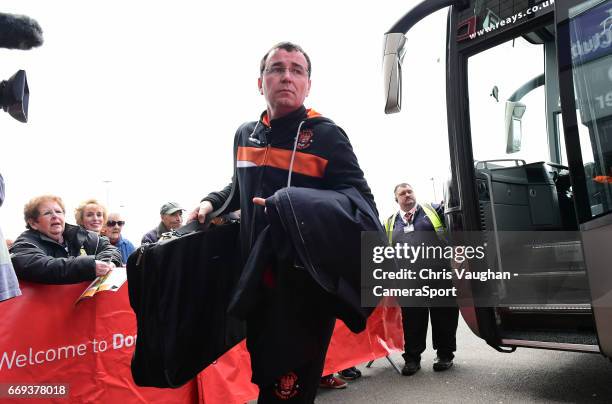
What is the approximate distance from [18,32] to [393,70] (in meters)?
2.31

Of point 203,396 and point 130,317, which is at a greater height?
point 130,317

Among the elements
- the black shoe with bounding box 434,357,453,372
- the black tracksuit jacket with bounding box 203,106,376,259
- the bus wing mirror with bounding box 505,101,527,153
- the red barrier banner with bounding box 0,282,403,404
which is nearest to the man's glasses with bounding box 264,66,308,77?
the black tracksuit jacket with bounding box 203,106,376,259

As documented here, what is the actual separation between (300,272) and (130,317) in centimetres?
244

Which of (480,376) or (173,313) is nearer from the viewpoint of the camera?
(173,313)

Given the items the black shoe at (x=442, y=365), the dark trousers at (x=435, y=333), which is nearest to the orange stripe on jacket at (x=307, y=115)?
the dark trousers at (x=435, y=333)

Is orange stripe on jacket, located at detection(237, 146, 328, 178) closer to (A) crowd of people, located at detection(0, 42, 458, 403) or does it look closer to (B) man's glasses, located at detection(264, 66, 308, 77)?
(A) crowd of people, located at detection(0, 42, 458, 403)

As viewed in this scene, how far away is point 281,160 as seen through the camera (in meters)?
1.72

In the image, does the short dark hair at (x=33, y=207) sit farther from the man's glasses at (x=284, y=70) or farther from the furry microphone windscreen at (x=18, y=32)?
the man's glasses at (x=284, y=70)

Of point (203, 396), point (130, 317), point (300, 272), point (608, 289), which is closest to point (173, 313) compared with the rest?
point (300, 272)

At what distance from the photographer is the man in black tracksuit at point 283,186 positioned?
4.86ft

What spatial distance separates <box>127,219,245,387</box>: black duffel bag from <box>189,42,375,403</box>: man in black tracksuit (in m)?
0.15

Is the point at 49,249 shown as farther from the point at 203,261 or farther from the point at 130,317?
the point at 203,261

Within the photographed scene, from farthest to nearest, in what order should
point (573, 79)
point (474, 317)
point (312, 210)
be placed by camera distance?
point (474, 317), point (573, 79), point (312, 210)

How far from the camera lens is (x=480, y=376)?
4496 mm
